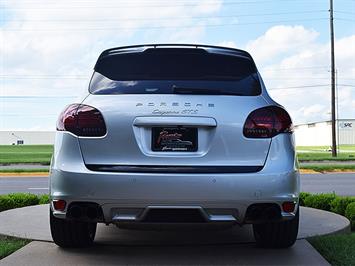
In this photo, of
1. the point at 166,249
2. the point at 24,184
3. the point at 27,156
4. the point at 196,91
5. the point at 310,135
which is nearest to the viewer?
the point at 196,91

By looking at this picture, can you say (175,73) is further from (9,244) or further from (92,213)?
(9,244)

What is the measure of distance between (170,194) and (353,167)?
1883 cm

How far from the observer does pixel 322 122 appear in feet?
292

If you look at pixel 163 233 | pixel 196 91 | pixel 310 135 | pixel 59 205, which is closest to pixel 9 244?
pixel 59 205

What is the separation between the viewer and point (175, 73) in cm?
433

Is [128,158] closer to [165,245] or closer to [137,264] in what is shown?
[137,264]

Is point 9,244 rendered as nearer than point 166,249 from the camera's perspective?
No

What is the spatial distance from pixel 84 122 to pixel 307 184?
1203 cm

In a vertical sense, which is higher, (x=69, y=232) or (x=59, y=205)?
(x=59, y=205)

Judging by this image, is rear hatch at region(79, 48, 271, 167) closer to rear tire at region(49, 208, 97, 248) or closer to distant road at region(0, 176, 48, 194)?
rear tire at region(49, 208, 97, 248)

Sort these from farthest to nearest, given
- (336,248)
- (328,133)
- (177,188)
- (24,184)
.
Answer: (328,133) < (24,184) < (336,248) < (177,188)

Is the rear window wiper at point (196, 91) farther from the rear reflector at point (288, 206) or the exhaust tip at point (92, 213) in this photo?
the exhaust tip at point (92, 213)

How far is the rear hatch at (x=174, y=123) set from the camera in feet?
12.7

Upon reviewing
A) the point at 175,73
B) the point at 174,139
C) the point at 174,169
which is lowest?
the point at 174,169
